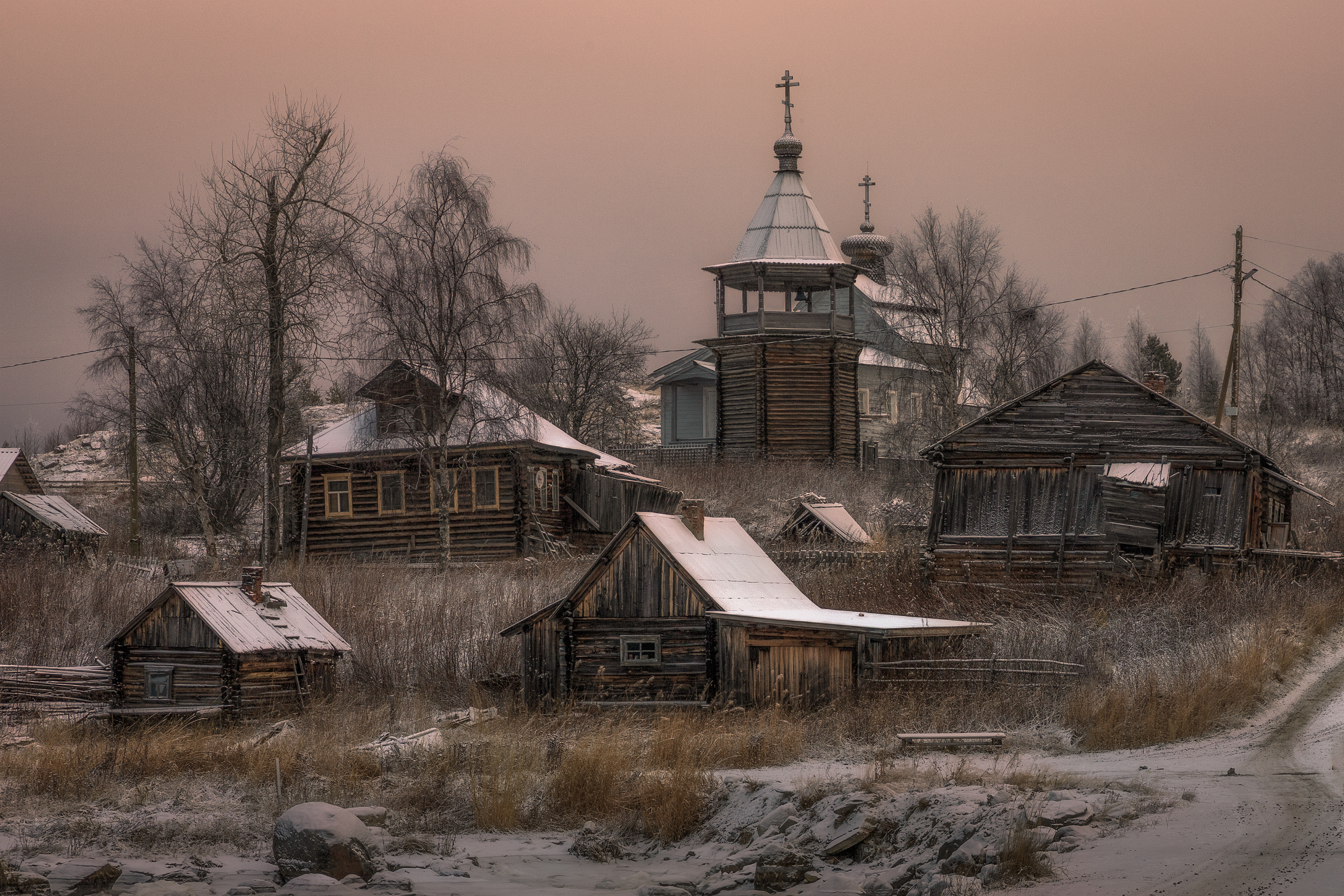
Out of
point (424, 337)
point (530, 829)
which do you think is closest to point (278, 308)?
point (424, 337)

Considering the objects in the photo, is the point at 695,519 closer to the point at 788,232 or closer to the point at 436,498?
the point at 436,498

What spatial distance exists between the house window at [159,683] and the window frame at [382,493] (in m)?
13.4

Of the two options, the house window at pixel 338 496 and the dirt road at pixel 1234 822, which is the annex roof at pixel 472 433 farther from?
the dirt road at pixel 1234 822

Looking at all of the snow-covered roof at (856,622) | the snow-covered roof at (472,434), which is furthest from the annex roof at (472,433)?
the snow-covered roof at (856,622)

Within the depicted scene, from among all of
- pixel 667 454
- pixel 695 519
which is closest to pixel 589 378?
pixel 667 454

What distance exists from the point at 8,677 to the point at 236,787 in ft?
29.9

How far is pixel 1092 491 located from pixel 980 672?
28.2 feet

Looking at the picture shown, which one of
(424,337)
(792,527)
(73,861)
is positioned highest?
(424,337)

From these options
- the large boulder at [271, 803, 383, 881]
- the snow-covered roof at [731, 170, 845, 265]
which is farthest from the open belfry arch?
the large boulder at [271, 803, 383, 881]

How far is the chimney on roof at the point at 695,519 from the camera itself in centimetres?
2647

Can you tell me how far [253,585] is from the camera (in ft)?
87.2

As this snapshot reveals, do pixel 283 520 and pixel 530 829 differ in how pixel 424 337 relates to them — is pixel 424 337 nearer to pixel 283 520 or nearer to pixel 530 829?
pixel 283 520

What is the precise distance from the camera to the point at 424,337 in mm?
35344

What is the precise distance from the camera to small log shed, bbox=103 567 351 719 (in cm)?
2516
